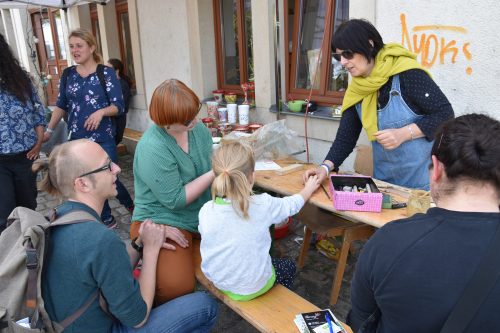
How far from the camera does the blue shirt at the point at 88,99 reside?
12.0ft

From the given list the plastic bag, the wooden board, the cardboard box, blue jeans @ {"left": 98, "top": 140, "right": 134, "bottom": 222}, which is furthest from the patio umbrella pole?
the cardboard box

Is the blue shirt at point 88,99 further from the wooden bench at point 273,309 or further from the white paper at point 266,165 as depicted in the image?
the wooden bench at point 273,309

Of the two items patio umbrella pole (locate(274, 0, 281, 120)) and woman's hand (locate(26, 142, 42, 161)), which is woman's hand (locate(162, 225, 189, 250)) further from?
patio umbrella pole (locate(274, 0, 281, 120))

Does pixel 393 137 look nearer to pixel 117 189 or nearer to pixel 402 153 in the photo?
pixel 402 153

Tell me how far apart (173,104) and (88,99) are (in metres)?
1.87

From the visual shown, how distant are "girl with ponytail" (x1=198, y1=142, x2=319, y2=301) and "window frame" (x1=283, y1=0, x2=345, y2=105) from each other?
2.59 m

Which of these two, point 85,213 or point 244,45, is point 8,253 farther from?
point 244,45

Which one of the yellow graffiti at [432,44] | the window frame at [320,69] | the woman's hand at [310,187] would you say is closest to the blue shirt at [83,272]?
the woman's hand at [310,187]

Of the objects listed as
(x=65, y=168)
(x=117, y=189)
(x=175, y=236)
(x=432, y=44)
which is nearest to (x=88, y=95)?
(x=117, y=189)

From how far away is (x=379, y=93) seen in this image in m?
2.41

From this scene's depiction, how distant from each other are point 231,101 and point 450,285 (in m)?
4.45

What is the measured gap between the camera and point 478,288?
91 centimetres

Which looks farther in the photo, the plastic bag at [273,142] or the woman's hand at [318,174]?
the plastic bag at [273,142]

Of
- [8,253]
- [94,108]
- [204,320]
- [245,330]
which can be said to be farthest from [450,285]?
[94,108]
